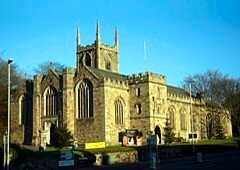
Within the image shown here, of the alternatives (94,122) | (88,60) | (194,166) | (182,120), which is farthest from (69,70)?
(194,166)

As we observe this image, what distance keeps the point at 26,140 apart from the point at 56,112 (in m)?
9.06

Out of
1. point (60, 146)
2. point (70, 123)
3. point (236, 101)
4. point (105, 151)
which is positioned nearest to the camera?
point (105, 151)

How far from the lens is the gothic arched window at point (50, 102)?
84.4 m

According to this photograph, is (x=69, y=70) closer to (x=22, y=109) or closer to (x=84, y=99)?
(x=84, y=99)

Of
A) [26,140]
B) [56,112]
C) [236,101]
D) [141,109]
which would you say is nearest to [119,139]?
[141,109]

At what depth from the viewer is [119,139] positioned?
81188mm

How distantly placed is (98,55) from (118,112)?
91.9ft

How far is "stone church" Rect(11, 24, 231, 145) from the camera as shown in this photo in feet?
261

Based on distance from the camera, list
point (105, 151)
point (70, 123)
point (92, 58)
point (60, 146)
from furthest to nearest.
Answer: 1. point (92, 58)
2. point (70, 123)
3. point (60, 146)
4. point (105, 151)

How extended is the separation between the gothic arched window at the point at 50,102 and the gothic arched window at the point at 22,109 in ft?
21.8

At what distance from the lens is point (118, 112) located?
8256 centimetres

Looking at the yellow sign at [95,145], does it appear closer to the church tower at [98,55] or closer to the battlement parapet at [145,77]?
the battlement parapet at [145,77]

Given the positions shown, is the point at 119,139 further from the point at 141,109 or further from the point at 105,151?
the point at 105,151

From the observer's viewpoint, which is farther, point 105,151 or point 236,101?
point 236,101
